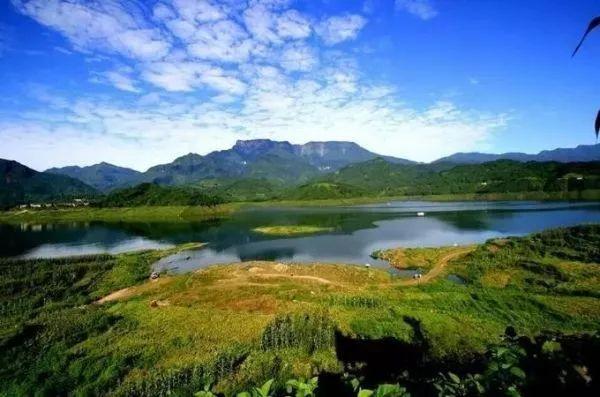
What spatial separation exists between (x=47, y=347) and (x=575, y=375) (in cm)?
3468

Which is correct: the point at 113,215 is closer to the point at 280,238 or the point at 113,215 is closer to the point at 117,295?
the point at 280,238

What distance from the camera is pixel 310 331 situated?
30.0 metres

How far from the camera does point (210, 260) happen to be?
80.4 meters

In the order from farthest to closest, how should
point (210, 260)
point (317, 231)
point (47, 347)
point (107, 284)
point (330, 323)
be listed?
1. point (317, 231)
2. point (210, 260)
3. point (107, 284)
4. point (330, 323)
5. point (47, 347)

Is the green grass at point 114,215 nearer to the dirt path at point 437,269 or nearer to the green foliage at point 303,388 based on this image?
the dirt path at point 437,269

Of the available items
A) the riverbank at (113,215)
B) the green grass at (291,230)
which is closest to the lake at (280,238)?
the green grass at (291,230)

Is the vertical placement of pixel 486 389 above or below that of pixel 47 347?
above

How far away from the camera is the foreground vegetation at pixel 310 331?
5693 mm

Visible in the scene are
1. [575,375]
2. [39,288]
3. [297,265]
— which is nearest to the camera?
[575,375]

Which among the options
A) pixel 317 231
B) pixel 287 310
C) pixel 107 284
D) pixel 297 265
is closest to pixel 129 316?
pixel 287 310

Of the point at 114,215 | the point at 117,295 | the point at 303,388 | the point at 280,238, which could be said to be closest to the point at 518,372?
the point at 303,388

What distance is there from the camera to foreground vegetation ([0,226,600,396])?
5.69 m

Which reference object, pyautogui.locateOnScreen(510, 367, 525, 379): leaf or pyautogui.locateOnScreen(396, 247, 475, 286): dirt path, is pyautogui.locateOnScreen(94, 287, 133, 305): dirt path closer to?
pyautogui.locateOnScreen(396, 247, 475, 286): dirt path

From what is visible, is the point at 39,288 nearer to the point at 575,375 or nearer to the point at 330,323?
the point at 330,323
